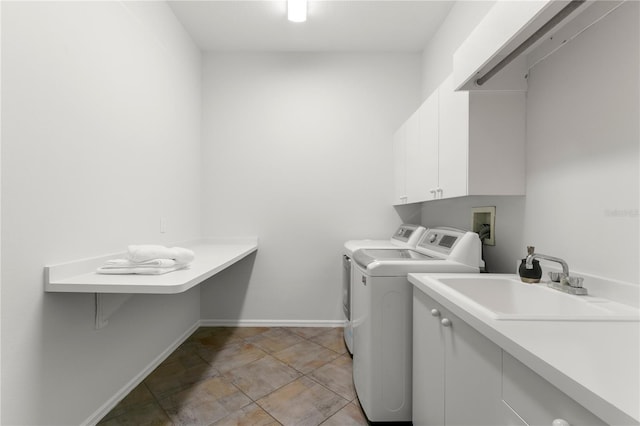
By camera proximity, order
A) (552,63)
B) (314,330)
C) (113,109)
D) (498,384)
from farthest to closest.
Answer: (314,330)
(113,109)
(552,63)
(498,384)

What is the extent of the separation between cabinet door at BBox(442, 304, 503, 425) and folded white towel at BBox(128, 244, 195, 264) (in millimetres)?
1285

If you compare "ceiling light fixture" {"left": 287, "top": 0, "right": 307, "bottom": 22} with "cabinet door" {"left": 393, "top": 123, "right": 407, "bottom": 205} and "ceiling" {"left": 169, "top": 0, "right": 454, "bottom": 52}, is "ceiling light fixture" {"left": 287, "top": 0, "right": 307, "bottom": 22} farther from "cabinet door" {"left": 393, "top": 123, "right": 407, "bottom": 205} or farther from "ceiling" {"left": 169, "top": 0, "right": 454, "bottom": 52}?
"cabinet door" {"left": 393, "top": 123, "right": 407, "bottom": 205}

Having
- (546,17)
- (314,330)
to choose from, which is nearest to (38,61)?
(546,17)

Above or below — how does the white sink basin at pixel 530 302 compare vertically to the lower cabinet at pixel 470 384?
above

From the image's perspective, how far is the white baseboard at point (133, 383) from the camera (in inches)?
61.0

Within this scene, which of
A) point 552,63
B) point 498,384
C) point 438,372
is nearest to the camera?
point 498,384

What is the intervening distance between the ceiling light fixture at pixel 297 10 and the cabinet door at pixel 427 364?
2149mm

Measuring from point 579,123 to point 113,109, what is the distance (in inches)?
90.4

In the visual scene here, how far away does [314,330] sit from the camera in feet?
9.20

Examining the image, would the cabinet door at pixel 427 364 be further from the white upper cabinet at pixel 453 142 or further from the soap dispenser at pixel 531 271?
the white upper cabinet at pixel 453 142

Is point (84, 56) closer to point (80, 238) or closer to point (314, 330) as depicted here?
point (80, 238)

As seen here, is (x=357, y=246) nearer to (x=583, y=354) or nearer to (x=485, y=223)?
(x=485, y=223)

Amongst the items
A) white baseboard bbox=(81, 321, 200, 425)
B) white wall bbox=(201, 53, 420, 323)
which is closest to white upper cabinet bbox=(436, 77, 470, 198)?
white wall bbox=(201, 53, 420, 323)

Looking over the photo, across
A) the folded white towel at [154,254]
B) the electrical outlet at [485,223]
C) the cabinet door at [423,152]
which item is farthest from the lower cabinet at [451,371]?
the folded white towel at [154,254]
